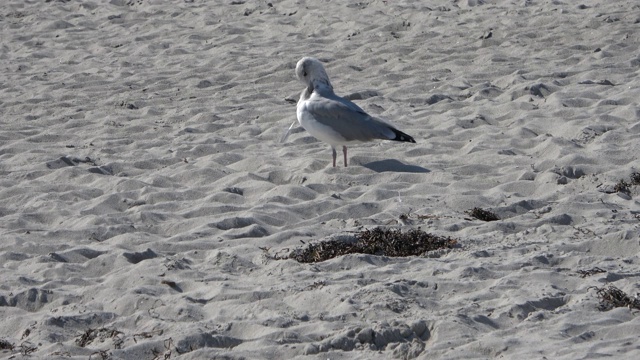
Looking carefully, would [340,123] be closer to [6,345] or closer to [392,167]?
[392,167]

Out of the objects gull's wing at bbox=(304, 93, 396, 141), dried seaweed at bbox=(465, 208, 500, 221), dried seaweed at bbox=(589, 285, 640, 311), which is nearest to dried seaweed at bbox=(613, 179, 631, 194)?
dried seaweed at bbox=(465, 208, 500, 221)

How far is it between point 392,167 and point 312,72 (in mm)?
1067

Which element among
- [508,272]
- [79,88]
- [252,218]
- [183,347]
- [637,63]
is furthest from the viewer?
[79,88]

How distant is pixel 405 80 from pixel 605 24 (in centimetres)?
234

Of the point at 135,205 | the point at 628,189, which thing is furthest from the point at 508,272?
the point at 135,205

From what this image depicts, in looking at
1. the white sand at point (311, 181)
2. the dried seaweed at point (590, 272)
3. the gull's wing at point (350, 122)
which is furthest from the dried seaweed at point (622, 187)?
the gull's wing at point (350, 122)

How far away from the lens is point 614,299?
15.3ft

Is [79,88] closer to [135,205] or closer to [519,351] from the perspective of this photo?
[135,205]

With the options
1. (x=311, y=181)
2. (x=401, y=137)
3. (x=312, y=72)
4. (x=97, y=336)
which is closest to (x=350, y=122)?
(x=401, y=137)

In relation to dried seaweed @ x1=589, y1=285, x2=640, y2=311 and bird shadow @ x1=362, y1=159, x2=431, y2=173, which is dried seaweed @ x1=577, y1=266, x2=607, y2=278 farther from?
bird shadow @ x1=362, y1=159, x2=431, y2=173

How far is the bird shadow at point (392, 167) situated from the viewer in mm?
7147

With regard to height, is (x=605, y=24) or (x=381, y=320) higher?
(x=381, y=320)

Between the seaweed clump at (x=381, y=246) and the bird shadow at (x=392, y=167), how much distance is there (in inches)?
54.6

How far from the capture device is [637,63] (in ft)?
30.7
